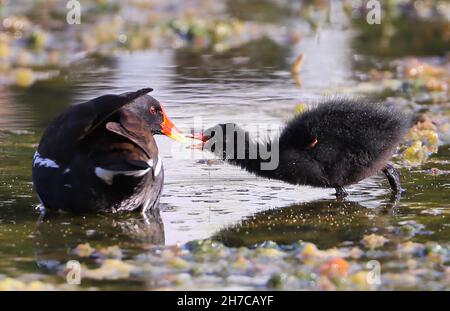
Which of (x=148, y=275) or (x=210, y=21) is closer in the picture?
(x=148, y=275)

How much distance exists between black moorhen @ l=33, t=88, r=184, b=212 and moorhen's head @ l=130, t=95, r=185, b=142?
66 centimetres

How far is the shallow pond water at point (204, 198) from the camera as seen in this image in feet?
18.1

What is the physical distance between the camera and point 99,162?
562 centimetres

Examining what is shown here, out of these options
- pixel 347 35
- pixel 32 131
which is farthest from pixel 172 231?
pixel 347 35

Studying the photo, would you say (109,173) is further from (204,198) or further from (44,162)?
(204,198)

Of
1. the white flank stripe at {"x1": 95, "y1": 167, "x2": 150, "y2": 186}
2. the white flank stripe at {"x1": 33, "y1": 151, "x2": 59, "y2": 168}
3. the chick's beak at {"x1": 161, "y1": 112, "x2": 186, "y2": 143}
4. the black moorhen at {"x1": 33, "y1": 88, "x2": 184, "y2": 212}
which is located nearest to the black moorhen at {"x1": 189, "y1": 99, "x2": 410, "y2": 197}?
the chick's beak at {"x1": 161, "y1": 112, "x2": 186, "y2": 143}

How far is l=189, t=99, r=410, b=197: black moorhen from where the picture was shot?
650cm

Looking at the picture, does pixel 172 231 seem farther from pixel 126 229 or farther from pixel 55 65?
pixel 55 65

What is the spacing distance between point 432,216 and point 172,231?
1550mm

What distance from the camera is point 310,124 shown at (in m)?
6.61

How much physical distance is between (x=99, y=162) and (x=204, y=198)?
1.06 meters

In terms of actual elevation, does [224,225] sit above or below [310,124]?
below

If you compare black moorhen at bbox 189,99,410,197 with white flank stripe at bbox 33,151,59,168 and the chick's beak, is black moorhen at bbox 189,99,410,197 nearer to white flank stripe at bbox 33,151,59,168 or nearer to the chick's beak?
the chick's beak

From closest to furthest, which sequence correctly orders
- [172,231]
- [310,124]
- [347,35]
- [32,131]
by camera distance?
1. [172,231]
2. [310,124]
3. [32,131]
4. [347,35]
